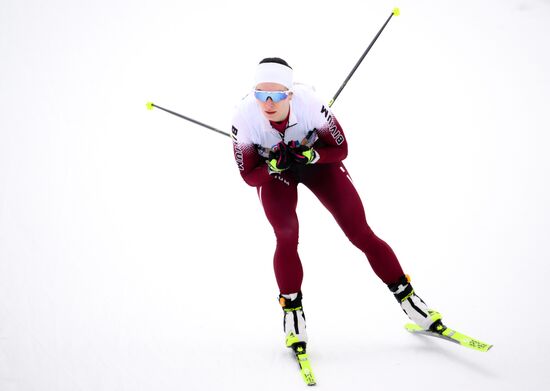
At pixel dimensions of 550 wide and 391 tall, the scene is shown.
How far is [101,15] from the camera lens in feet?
36.7

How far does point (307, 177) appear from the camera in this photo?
373cm

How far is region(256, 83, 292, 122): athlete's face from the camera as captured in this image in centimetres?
340

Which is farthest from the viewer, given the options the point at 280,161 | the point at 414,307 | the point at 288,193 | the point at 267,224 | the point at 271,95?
the point at 267,224

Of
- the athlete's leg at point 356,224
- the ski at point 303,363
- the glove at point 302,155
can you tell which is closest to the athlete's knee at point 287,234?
the athlete's leg at point 356,224

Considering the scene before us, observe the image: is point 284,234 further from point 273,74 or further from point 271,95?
point 273,74

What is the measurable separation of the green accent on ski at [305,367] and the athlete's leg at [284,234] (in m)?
0.38

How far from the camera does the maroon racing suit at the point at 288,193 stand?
357 cm

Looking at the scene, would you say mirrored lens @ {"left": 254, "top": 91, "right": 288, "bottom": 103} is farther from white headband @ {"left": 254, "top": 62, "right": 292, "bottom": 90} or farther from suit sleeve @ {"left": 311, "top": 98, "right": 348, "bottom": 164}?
suit sleeve @ {"left": 311, "top": 98, "right": 348, "bottom": 164}

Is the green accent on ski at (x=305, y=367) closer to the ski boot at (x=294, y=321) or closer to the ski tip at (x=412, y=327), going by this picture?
the ski boot at (x=294, y=321)

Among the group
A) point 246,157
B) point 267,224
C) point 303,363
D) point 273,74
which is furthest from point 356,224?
point 267,224

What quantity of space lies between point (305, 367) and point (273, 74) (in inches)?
68.9

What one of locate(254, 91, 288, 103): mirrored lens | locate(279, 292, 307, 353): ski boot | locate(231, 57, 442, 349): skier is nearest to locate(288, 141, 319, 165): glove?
locate(231, 57, 442, 349): skier

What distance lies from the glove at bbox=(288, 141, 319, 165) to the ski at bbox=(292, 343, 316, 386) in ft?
3.76

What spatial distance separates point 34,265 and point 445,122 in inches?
232
